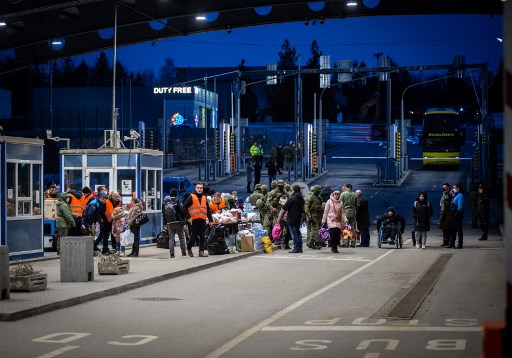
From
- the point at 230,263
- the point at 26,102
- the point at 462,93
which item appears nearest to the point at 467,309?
the point at 230,263

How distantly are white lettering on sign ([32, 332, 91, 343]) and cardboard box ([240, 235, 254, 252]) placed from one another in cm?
1716

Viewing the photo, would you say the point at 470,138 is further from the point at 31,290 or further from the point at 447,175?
the point at 31,290

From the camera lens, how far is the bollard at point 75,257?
64.3 ft

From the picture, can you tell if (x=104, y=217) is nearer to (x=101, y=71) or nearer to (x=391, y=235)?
(x=391, y=235)

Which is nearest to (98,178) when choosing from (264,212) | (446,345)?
(264,212)

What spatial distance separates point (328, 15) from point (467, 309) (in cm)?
1372

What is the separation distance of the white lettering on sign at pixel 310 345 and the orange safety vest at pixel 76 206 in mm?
17177

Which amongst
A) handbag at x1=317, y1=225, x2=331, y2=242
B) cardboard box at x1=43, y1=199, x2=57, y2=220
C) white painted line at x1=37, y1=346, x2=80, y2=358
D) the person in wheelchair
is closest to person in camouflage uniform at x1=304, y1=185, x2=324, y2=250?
handbag at x1=317, y1=225, x2=331, y2=242

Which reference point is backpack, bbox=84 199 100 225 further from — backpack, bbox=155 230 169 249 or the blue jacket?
the blue jacket

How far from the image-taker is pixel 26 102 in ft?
378

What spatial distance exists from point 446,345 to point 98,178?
2072 centimetres

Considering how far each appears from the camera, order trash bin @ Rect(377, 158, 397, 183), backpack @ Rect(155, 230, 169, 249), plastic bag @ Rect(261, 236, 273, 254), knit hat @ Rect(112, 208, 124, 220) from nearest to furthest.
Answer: knit hat @ Rect(112, 208, 124, 220), plastic bag @ Rect(261, 236, 273, 254), backpack @ Rect(155, 230, 169, 249), trash bin @ Rect(377, 158, 397, 183)

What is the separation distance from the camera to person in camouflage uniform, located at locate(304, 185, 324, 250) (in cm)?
3184

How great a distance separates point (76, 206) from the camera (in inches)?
1144
